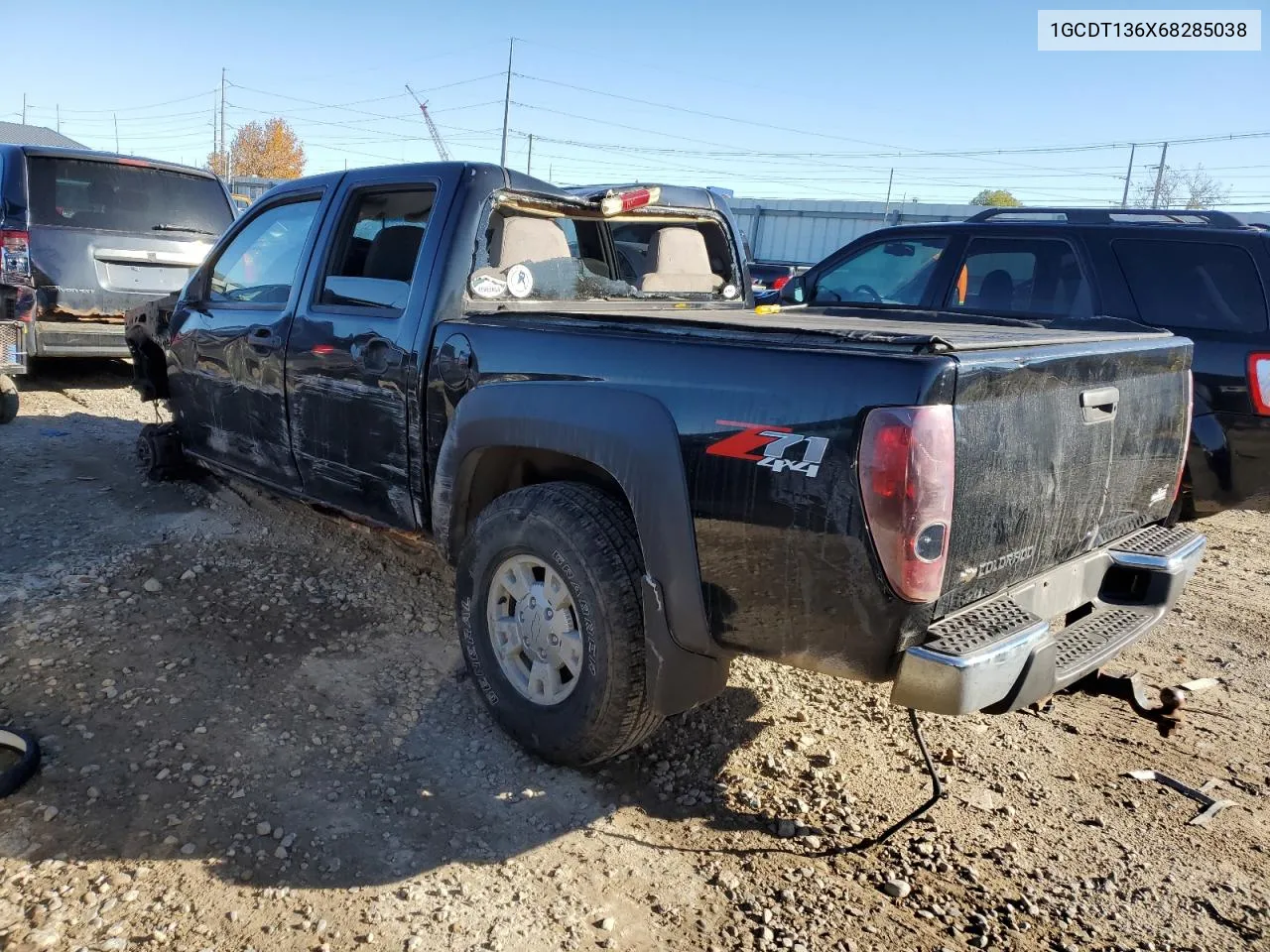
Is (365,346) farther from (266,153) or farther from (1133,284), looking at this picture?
(266,153)

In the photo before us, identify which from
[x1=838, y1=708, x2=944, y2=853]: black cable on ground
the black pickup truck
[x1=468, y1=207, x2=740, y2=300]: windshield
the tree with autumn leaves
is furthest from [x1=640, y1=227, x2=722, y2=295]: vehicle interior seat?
the tree with autumn leaves

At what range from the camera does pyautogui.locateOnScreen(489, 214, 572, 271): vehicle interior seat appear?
3.63 metres

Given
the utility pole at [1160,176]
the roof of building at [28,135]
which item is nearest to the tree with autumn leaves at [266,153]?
the roof of building at [28,135]

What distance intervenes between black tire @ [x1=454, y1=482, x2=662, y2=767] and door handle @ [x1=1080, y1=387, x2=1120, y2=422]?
134cm

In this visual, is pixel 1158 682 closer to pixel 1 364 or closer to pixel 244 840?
pixel 244 840

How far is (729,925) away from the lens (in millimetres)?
2389

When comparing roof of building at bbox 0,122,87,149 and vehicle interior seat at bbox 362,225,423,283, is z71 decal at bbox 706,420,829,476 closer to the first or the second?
vehicle interior seat at bbox 362,225,423,283

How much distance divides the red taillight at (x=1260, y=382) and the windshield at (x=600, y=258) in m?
2.71

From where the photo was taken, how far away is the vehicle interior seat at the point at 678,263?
4.52 meters

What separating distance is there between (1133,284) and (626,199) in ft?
10.6

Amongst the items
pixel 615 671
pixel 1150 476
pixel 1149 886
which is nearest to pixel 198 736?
pixel 615 671

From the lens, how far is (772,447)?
7.59 ft

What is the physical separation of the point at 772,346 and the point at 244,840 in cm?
200

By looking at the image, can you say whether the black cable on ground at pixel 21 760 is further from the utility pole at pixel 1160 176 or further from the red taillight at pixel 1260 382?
the utility pole at pixel 1160 176
